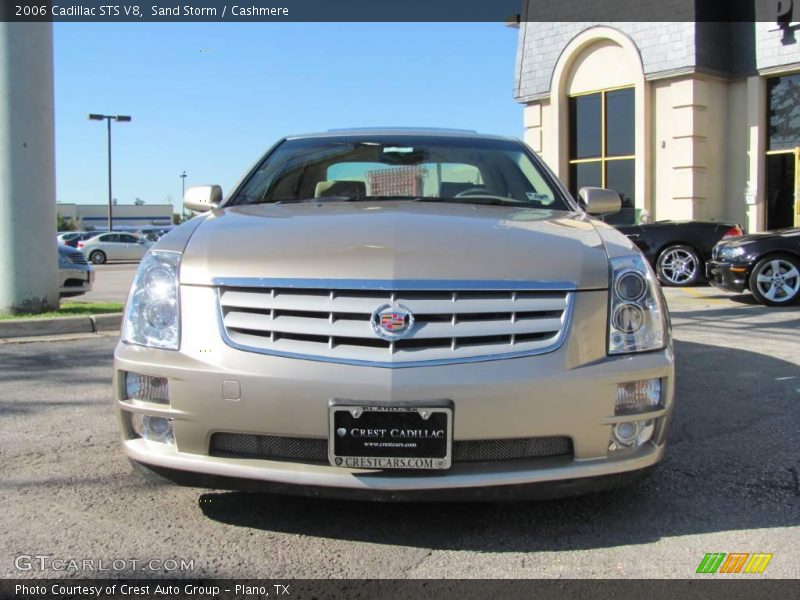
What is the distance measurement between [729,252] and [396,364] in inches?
335

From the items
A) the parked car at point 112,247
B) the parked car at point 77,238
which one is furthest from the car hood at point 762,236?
the parked car at point 77,238

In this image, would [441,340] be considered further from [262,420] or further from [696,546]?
[696,546]

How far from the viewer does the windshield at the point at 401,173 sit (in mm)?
4012

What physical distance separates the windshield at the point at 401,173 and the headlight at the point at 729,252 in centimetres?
632

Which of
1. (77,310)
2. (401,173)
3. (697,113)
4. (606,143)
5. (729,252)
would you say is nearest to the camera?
(401,173)

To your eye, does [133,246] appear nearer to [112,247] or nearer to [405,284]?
[112,247]

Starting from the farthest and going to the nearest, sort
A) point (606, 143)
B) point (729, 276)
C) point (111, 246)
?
point (111, 246), point (606, 143), point (729, 276)

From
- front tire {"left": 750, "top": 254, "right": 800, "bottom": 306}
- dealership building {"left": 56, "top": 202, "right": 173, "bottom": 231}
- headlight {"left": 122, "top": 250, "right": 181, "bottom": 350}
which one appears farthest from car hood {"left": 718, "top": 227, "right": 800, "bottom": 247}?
dealership building {"left": 56, "top": 202, "right": 173, "bottom": 231}

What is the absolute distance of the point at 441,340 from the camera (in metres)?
2.56

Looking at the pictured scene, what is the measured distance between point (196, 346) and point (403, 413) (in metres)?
0.74

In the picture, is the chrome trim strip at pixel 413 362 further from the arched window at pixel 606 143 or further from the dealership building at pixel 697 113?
the arched window at pixel 606 143

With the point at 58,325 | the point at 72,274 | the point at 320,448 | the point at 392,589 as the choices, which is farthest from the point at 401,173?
the point at 72,274

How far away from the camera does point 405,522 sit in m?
2.85

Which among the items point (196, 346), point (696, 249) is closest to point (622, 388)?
point (196, 346)
